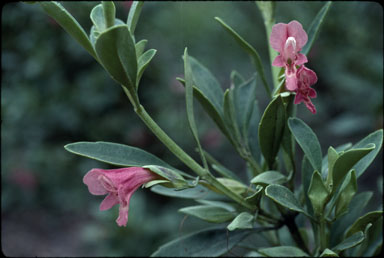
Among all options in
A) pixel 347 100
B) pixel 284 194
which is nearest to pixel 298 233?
pixel 284 194

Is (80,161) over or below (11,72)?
below

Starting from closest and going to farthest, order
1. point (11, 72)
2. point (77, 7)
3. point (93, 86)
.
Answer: point (77, 7), point (11, 72), point (93, 86)

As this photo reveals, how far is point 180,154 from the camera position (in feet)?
2.39

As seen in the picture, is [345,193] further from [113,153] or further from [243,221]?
[113,153]

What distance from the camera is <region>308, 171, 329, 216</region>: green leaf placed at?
75 centimetres

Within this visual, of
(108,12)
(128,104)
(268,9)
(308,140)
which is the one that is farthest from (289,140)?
(128,104)

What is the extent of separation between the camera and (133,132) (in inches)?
90.0

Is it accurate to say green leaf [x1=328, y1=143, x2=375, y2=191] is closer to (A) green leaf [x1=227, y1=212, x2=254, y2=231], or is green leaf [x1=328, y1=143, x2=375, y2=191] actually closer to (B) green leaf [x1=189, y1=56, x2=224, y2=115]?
(A) green leaf [x1=227, y1=212, x2=254, y2=231]

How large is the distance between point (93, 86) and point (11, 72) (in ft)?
1.23

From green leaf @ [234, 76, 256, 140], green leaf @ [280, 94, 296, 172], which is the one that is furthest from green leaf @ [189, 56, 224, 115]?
green leaf @ [280, 94, 296, 172]

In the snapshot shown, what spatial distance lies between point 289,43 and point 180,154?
239 millimetres

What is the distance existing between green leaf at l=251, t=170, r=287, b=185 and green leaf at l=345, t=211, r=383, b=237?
0.14 metres

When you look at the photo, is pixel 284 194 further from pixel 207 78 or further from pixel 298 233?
pixel 207 78

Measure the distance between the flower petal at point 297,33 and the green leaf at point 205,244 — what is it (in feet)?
1.28
